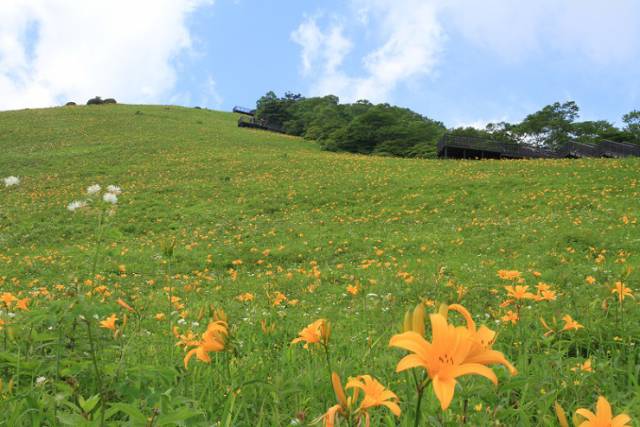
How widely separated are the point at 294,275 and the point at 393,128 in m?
31.3

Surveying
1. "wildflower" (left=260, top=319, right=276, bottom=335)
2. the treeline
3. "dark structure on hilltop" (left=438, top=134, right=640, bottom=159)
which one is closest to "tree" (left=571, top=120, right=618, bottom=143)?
the treeline

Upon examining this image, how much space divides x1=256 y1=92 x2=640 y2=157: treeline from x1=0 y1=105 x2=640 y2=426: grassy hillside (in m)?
12.1

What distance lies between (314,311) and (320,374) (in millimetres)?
3205

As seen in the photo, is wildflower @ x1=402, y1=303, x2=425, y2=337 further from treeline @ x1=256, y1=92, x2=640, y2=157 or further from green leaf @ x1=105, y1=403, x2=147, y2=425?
treeline @ x1=256, y1=92, x2=640, y2=157

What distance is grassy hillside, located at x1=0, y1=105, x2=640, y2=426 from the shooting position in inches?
72.6

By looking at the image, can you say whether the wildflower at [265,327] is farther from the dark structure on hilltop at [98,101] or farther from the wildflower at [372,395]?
the dark structure on hilltop at [98,101]

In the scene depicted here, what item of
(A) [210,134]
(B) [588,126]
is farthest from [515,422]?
(B) [588,126]

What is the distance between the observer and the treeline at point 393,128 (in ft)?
118

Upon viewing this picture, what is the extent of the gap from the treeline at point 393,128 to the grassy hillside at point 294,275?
12126 mm

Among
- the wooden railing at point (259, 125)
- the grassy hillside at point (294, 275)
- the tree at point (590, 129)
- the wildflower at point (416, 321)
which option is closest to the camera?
the wildflower at point (416, 321)

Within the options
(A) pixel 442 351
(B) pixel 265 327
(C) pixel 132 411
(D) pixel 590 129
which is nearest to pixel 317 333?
(C) pixel 132 411

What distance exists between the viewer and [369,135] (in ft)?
121

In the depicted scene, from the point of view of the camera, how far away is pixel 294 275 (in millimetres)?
7902

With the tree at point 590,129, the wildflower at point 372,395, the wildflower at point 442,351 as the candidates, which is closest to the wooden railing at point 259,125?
the tree at point 590,129
